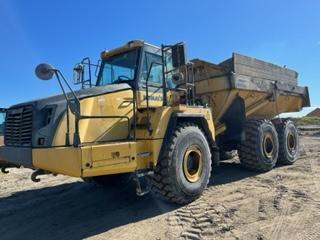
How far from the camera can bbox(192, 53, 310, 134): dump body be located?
855cm

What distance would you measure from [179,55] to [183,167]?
1.85 metres

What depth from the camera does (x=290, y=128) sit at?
11297 millimetres

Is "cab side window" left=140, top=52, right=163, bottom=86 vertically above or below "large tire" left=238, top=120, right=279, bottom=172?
above

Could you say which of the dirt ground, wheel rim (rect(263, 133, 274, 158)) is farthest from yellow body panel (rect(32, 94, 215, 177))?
wheel rim (rect(263, 133, 274, 158))

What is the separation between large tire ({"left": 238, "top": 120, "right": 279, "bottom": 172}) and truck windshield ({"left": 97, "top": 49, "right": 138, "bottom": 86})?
386 centimetres

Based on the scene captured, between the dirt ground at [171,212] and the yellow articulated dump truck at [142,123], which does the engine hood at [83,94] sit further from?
the dirt ground at [171,212]

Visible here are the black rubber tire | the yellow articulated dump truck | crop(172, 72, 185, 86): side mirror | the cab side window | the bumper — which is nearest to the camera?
the bumper

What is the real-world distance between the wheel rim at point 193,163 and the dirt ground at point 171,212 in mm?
→ 441

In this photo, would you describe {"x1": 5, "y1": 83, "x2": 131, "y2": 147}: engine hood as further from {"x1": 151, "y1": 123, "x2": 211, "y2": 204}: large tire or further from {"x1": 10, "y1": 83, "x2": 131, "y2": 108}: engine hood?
{"x1": 151, "y1": 123, "x2": 211, "y2": 204}: large tire

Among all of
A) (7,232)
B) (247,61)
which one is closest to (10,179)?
(7,232)

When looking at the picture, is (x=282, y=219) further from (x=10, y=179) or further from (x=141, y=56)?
(x=10, y=179)

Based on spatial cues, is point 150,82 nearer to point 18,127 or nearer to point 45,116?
point 45,116

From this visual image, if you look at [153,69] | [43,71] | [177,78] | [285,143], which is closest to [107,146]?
[43,71]

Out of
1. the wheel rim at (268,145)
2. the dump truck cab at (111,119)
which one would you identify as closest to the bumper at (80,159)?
the dump truck cab at (111,119)
